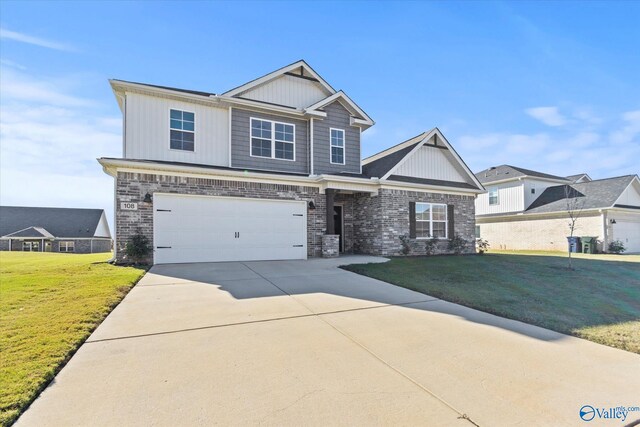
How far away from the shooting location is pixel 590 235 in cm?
1897

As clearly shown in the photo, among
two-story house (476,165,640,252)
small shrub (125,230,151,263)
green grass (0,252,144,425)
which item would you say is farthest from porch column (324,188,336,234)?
two-story house (476,165,640,252)

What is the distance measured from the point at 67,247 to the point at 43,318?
41970 millimetres

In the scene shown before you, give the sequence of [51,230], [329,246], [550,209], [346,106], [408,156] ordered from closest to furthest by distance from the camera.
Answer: [329,246], [408,156], [346,106], [550,209], [51,230]

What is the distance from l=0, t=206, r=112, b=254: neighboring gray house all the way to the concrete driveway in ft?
136

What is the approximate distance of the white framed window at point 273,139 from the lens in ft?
41.1

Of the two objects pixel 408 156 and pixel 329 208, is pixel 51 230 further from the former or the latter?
pixel 408 156

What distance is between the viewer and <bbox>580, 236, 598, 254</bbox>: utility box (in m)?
18.3

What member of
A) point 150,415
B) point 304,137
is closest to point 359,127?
point 304,137

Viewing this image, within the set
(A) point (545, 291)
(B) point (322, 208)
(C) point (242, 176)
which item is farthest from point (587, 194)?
(C) point (242, 176)

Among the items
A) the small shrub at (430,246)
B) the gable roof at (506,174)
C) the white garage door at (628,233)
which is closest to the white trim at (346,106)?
the small shrub at (430,246)

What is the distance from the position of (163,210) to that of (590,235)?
78.1 feet

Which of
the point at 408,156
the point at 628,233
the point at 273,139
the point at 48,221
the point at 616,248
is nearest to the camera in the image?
the point at 273,139

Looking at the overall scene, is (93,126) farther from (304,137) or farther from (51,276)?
(304,137)

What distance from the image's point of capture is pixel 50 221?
37.4 meters
